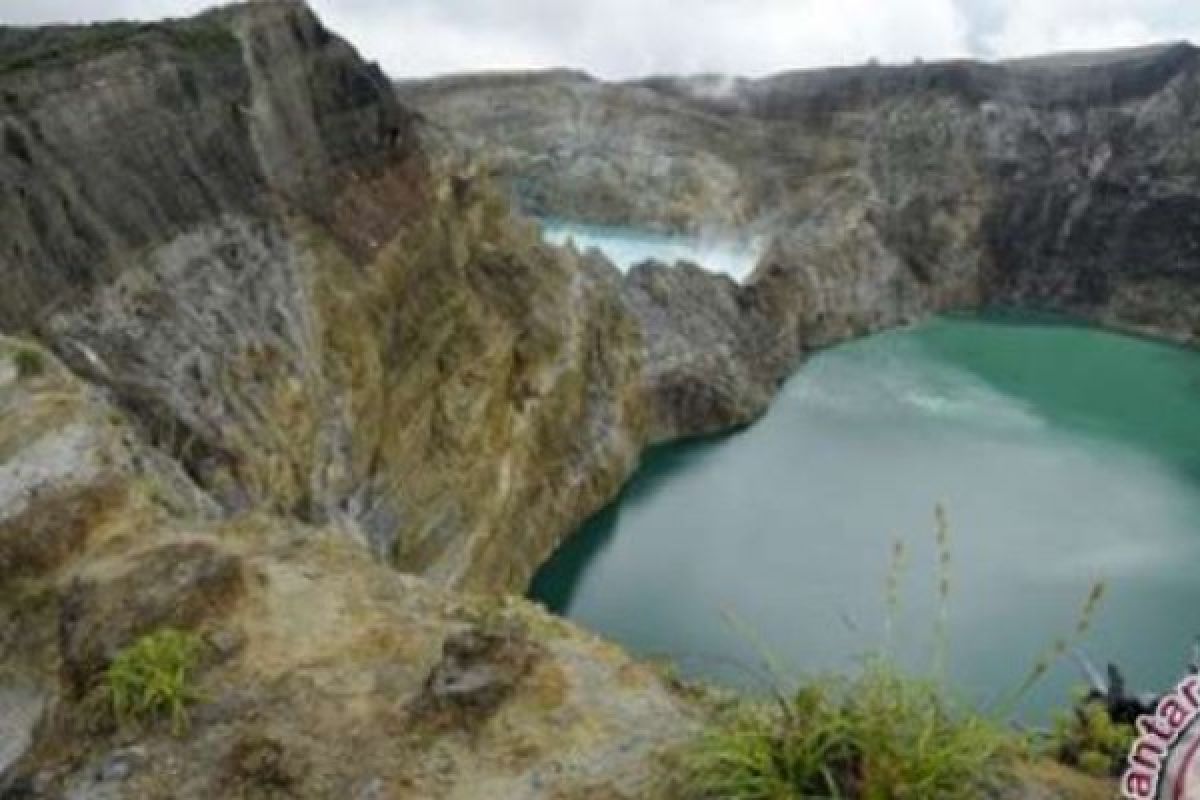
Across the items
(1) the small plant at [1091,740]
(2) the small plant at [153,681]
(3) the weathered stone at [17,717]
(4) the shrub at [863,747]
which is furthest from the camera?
(3) the weathered stone at [17,717]

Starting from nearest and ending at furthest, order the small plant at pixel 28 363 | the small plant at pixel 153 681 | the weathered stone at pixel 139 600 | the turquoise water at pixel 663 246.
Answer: the small plant at pixel 153 681 → the weathered stone at pixel 139 600 → the small plant at pixel 28 363 → the turquoise water at pixel 663 246

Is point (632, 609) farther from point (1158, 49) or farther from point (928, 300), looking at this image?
point (1158, 49)

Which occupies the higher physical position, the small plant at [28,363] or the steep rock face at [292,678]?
the steep rock face at [292,678]

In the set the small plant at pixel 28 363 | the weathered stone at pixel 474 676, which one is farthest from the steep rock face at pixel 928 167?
the weathered stone at pixel 474 676

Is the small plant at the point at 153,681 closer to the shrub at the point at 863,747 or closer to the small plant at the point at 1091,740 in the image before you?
the shrub at the point at 863,747

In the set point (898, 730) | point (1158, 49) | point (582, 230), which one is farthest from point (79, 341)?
point (1158, 49)

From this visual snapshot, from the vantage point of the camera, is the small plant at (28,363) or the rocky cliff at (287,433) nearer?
the rocky cliff at (287,433)

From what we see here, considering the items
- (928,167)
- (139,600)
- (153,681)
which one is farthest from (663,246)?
(153,681)

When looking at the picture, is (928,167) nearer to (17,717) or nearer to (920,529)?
(920,529)
